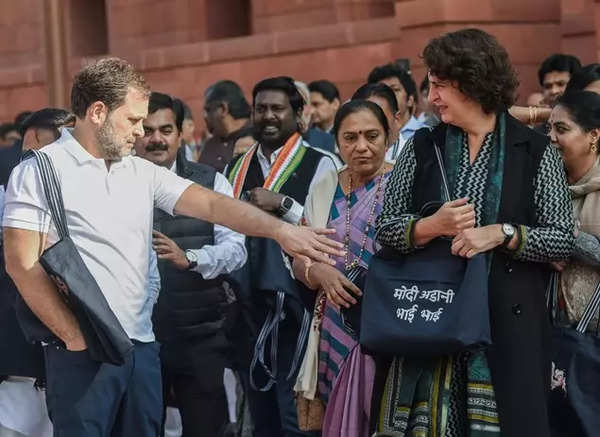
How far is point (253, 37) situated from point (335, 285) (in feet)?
32.0

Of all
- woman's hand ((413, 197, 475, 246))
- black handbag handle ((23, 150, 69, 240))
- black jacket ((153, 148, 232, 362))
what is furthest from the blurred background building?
woman's hand ((413, 197, 475, 246))

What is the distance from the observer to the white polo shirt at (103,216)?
5668 mm

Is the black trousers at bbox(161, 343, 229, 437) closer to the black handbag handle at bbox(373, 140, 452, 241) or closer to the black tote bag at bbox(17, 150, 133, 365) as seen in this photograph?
the black tote bag at bbox(17, 150, 133, 365)

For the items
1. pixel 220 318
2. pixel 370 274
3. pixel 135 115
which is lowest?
pixel 220 318

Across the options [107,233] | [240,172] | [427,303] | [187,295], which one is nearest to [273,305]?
[187,295]

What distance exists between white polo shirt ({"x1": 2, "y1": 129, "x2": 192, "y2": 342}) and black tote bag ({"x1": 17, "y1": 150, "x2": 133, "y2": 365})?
0.05 m

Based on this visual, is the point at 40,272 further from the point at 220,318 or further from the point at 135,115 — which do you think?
the point at 220,318

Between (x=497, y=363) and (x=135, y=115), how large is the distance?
1.82 meters

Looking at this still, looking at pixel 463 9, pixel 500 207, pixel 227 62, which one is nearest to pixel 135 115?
pixel 500 207

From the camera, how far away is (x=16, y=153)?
7543mm

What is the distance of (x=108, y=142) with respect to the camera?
587cm

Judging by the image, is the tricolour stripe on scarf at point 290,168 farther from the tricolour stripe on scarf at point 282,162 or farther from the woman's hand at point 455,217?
the woman's hand at point 455,217

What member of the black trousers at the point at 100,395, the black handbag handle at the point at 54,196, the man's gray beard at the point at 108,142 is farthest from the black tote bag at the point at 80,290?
the man's gray beard at the point at 108,142

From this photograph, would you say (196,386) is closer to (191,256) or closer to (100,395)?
(191,256)
